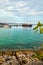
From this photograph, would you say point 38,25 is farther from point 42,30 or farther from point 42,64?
point 42,64

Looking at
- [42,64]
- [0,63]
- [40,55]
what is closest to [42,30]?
[40,55]

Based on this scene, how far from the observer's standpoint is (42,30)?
169 cm

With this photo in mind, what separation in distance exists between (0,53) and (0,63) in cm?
329

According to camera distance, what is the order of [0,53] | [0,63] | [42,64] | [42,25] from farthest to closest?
[0,53] < [0,63] < [42,64] < [42,25]

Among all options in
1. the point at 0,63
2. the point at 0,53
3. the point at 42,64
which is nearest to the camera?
the point at 42,64

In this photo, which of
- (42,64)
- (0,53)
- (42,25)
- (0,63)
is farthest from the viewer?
(0,53)

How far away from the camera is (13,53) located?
12.3m

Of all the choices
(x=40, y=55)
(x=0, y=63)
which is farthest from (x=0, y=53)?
(x=40, y=55)

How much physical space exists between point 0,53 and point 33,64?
9.63m

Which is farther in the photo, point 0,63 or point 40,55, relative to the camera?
point 0,63

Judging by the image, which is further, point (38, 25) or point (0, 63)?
point (0, 63)

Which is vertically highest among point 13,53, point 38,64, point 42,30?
point 42,30

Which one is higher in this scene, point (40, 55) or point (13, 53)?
point (40, 55)

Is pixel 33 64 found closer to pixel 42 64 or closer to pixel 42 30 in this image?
pixel 42 64
